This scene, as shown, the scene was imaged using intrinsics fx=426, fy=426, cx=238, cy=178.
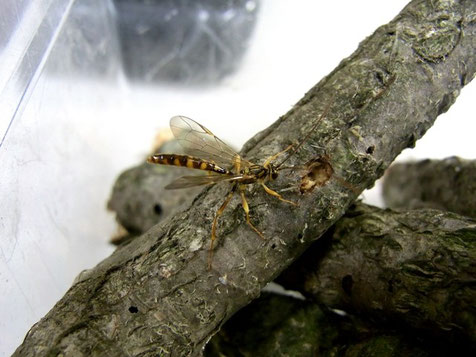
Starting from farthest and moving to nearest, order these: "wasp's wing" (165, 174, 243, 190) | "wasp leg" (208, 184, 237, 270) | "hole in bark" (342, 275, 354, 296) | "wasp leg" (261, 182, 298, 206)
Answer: "hole in bark" (342, 275, 354, 296)
"wasp's wing" (165, 174, 243, 190)
"wasp leg" (261, 182, 298, 206)
"wasp leg" (208, 184, 237, 270)

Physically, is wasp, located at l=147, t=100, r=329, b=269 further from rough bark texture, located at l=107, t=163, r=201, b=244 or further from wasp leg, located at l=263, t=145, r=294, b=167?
rough bark texture, located at l=107, t=163, r=201, b=244

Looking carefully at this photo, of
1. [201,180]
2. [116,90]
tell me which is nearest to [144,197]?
[201,180]

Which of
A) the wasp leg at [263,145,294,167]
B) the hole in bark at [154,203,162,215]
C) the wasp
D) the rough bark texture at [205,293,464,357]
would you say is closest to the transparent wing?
the wasp

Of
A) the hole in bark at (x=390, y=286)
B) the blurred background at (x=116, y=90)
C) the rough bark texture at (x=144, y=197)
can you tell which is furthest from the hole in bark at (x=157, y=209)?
the hole in bark at (x=390, y=286)

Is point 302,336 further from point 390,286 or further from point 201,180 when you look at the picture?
point 201,180

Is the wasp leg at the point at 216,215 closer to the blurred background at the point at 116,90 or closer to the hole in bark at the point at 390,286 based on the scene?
the hole in bark at the point at 390,286

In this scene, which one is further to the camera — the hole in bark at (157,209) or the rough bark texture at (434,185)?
the hole in bark at (157,209)
